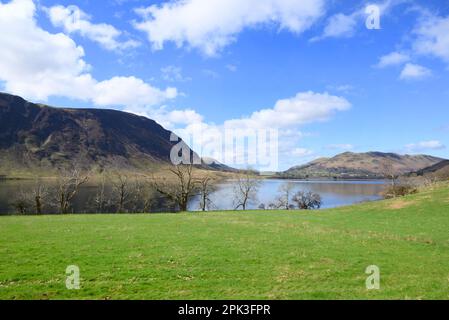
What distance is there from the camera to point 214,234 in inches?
1314

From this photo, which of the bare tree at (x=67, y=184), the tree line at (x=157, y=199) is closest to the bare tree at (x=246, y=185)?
the tree line at (x=157, y=199)

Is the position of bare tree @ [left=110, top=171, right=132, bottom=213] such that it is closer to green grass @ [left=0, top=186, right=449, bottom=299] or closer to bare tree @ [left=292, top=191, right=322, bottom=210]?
green grass @ [left=0, top=186, right=449, bottom=299]

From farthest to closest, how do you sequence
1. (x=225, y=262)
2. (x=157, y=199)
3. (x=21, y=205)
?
(x=157, y=199) < (x=21, y=205) < (x=225, y=262)

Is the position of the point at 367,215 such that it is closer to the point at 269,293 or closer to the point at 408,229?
the point at 408,229

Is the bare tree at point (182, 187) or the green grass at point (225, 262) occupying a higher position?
the bare tree at point (182, 187)

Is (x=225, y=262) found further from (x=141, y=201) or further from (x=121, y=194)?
(x=141, y=201)

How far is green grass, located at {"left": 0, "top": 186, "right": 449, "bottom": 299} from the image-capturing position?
53.7 ft

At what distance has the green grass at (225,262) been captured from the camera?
16.4m

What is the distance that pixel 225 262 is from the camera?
71.8ft

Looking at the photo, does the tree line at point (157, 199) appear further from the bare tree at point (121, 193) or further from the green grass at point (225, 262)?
the green grass at point (225, 262)

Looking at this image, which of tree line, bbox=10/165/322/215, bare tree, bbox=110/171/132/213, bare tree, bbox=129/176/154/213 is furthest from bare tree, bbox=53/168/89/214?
bare tree, bbox=129/176/154/213

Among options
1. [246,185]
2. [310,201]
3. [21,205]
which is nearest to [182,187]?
[246,185]

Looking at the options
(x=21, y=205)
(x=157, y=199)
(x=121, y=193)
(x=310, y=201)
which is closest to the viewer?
(x=21, y=205)

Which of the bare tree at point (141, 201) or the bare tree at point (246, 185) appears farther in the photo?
the bare tree at point (141, 201)
